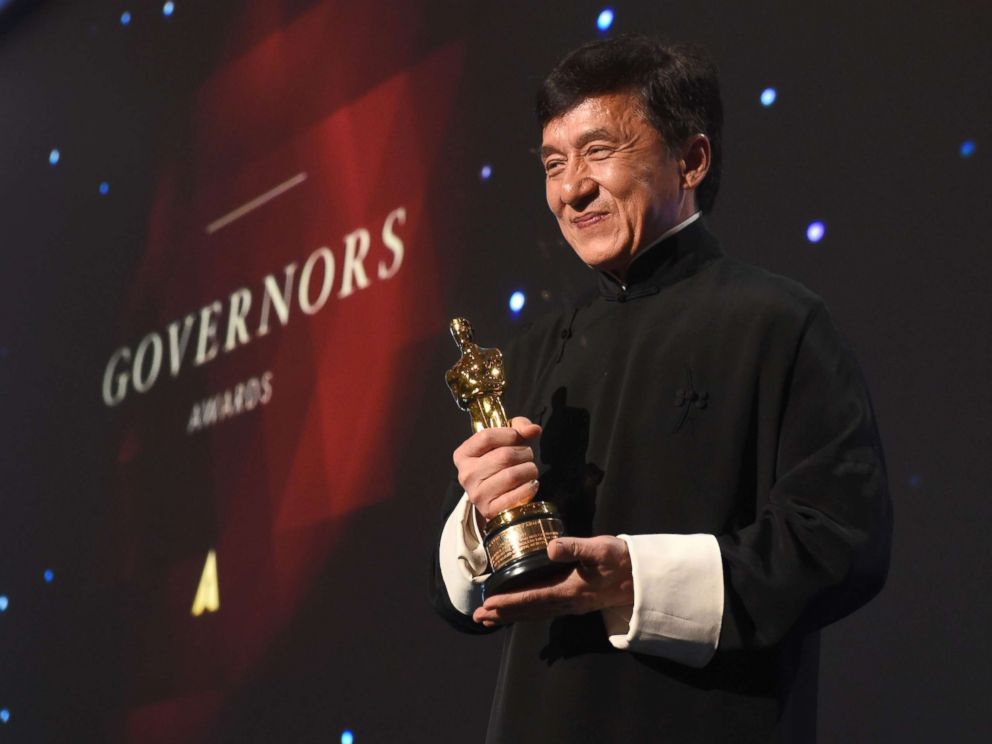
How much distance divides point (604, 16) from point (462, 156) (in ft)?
1.12

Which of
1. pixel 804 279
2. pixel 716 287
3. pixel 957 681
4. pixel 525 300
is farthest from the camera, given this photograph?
pixel 525 300

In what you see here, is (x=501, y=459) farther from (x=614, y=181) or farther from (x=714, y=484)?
(x=614, y=181)

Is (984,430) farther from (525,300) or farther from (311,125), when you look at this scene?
(311,125)

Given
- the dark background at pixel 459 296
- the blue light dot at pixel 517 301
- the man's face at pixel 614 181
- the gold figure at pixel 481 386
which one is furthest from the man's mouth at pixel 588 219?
the blue light dot at pixel 517 301

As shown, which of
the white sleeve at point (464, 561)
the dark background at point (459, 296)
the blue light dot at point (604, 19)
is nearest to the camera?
the white sleeve at point (464, 561)

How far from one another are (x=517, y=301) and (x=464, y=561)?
89 centimetres

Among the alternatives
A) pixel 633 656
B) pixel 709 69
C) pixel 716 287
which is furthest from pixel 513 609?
pixel 709 69

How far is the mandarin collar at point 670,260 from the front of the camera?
4.28 ft

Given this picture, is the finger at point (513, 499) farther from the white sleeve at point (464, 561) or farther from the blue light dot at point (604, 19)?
the blue light dot at point (604, 19)

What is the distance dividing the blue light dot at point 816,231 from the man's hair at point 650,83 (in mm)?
416

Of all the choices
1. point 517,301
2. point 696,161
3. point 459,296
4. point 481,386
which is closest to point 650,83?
point 696,161

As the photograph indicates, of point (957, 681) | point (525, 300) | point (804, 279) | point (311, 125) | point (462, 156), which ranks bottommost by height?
point (957, 681)

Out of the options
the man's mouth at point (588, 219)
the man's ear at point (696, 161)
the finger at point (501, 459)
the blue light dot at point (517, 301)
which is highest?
the blue light dot at point (517, 301)

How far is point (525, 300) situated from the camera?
2.07 metres
